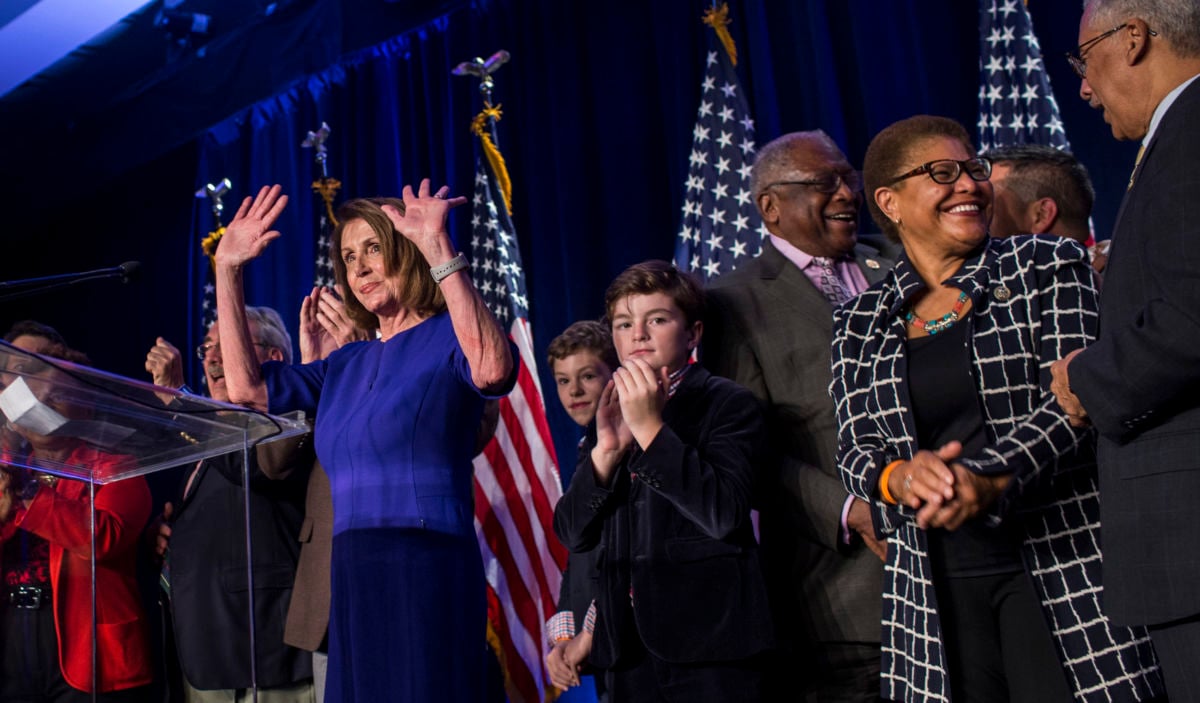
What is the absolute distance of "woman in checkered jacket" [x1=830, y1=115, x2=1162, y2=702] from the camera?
6.35ft

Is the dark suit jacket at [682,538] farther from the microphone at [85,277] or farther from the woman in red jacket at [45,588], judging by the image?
the microphone at [85,277]

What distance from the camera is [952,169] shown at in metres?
2.37

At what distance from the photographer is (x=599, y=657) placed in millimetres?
2506

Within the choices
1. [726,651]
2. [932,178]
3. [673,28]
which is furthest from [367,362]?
[673,28]

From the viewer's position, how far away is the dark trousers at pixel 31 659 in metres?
2.70

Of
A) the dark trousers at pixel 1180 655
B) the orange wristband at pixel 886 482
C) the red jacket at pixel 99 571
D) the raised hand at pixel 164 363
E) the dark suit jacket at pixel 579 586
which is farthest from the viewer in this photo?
the raised hand at pixel 164 363

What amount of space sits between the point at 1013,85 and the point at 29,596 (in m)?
3.61

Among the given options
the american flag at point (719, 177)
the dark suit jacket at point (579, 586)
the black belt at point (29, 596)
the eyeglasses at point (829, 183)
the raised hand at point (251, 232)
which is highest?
the american flag at point (719, 177)

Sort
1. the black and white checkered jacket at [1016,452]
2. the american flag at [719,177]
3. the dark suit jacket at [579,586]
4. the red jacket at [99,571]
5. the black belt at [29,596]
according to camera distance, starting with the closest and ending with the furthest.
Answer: the black and white checkered jacket at [1016,452]
the red jacket at [99,571]
the black belt at [29,596]
the dark suit jacket at [579,586]
the american flag at [719,177]

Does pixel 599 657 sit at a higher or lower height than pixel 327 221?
lower

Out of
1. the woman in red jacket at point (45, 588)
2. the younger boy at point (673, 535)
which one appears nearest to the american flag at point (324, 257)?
the woman in red jacket at point (45, 588)

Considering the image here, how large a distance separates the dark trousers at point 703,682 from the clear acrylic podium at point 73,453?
812 mm

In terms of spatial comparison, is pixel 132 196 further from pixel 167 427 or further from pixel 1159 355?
pixel 1159 355

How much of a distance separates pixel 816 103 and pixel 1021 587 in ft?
10.7
